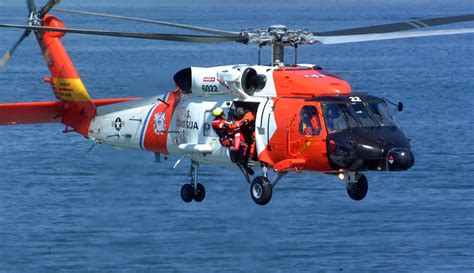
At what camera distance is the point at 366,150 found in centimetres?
3188

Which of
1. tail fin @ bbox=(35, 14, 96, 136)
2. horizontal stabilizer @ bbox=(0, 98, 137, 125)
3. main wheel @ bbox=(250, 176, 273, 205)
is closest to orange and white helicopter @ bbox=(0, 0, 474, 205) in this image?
main wheel @ bbox=(250, 176, 273, 205)

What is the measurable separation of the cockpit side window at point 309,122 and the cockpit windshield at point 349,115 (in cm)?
26

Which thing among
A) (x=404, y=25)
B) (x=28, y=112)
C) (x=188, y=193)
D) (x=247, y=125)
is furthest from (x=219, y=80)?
(x=28, y=112)

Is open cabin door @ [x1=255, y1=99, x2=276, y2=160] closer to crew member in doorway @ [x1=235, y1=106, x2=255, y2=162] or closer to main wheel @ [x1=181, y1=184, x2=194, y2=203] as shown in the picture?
crew member in doorway @ [x1=235, y1=106, x2=255, y2=162]

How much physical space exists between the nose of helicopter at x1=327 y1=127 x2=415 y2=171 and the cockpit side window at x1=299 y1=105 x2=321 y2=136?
0.46 meters

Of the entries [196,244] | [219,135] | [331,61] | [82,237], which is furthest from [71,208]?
[331,61]

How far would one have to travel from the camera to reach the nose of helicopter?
31672mm

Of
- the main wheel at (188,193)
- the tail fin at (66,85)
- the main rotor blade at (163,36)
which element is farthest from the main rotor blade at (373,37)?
the tail fin at (66,85)

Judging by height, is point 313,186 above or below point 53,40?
below

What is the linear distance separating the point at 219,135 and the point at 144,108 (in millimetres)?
4688

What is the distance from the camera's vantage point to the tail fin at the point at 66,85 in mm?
40000

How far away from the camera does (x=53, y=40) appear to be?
4147 cm

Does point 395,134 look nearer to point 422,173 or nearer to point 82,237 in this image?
point 82,237

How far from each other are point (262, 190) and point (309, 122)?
2.20m
